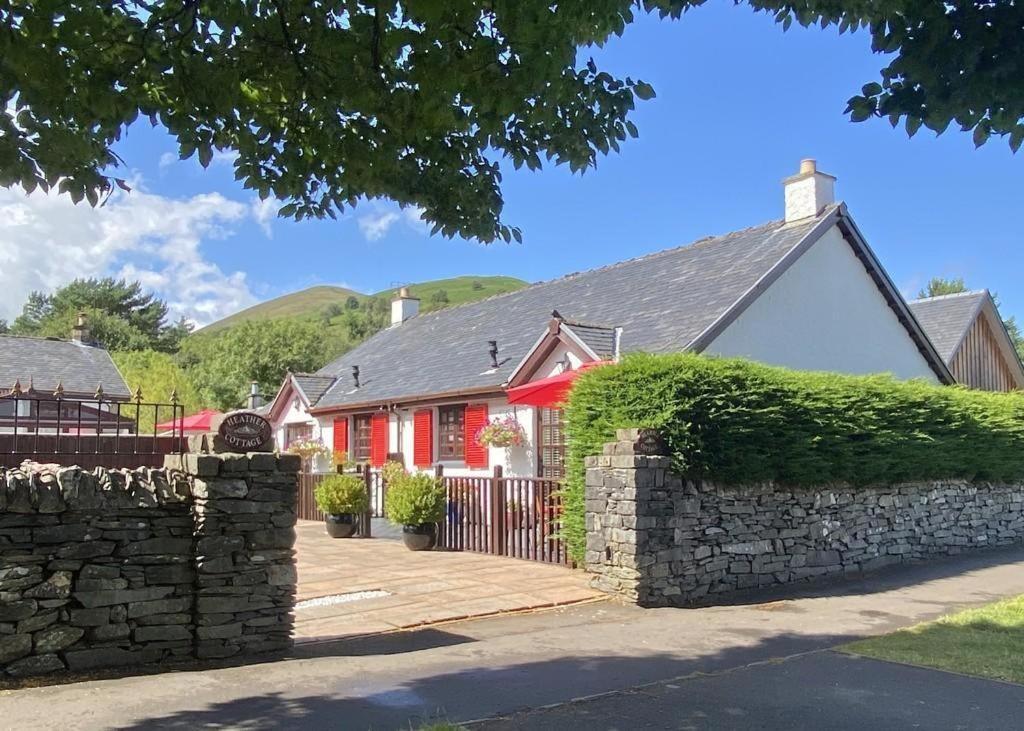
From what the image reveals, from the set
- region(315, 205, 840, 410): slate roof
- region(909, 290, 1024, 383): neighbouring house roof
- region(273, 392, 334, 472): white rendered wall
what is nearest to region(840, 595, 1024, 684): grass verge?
region(315, 205, 840, 410): slate roof

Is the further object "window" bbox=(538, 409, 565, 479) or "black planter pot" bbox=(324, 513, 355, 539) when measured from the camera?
"window" bbox=(538, 409, 565, 479)

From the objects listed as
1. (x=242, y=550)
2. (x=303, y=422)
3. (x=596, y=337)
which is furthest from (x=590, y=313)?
(x=242, y=550)

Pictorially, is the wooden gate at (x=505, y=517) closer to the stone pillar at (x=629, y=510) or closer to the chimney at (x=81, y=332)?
the stone pillar at (x=629, y=510)

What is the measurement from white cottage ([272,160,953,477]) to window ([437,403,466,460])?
0.04m

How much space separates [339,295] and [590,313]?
16306cm

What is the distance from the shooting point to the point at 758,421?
1080cm

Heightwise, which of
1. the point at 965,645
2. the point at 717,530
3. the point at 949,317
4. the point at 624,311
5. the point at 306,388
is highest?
the point at 949,317

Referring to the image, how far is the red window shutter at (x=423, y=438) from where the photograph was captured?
66.3 feet

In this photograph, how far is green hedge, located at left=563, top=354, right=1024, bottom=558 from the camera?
10.3 meters

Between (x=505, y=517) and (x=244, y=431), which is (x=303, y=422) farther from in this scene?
(x=244, y=431)

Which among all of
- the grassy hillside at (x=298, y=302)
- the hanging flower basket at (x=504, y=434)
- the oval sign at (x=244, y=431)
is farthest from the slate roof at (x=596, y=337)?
the grassy hillside at (x=298, y=302)

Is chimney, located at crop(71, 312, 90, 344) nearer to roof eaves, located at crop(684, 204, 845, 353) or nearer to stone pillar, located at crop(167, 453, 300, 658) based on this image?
roof eaves, located at crop(684, 204, 845, 353)

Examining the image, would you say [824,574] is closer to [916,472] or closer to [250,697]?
[916,472]

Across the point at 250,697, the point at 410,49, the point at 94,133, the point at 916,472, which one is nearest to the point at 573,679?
the point at 250,697
